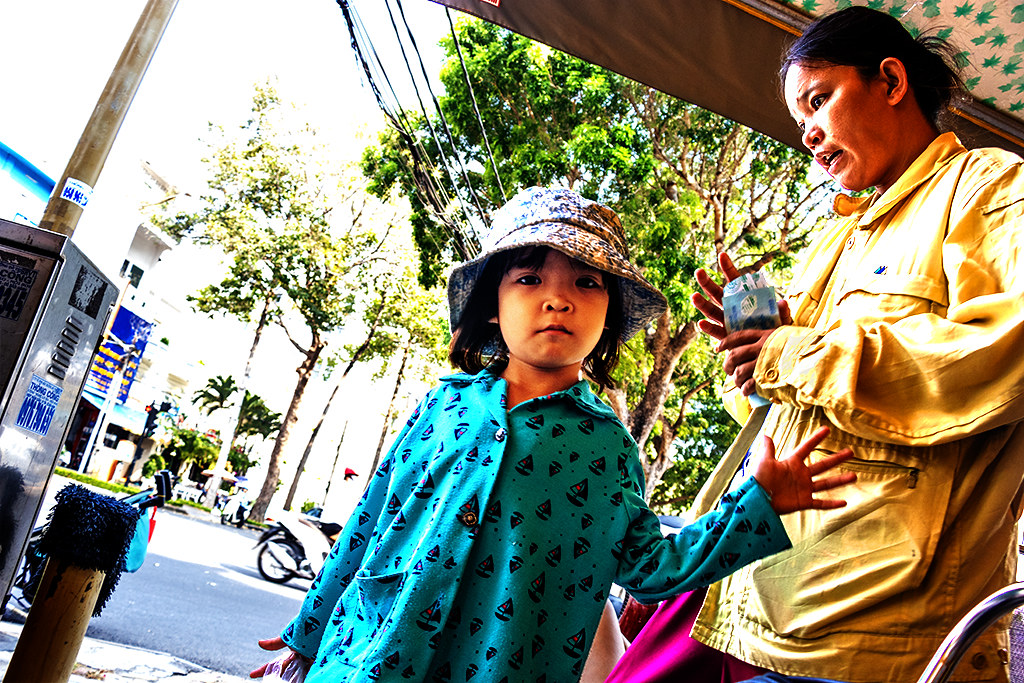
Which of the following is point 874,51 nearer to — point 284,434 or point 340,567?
point 340,567

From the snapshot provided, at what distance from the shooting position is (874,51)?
1602 millimetres

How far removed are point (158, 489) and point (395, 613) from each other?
5292 mm

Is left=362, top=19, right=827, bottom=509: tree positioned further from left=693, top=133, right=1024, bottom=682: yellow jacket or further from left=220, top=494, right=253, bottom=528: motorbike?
left=220, top=494, right=253, bottom=528: motorbike

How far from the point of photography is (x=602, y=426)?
5.31ft

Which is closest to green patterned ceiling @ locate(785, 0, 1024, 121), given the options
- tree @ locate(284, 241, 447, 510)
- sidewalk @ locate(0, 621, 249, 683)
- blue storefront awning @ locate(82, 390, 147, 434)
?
sidewalk @ locate(0, 621, 249, 683)

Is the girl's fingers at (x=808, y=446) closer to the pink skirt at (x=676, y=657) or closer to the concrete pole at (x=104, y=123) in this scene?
the pink skirt at (x=676, y=657)

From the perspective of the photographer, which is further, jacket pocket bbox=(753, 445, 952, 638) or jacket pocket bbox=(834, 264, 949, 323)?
jacket pocket bbox=(834, 264, 949, 323)

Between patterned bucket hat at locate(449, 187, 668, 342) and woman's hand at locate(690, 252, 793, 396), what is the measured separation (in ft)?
0.59

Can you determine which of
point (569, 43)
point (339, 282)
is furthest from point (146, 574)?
point (339, 282)

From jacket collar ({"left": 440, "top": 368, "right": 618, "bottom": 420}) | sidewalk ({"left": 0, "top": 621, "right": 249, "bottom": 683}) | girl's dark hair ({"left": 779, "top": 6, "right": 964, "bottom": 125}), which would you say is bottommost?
sidewalk ({"left": 0, "top": 621, "right": 249, "bottom": 683})

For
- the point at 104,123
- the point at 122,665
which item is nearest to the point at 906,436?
the point at 122,665

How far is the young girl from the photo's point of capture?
52.3 inches

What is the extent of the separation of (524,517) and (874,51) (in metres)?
1.21

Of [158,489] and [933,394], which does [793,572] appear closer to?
[933,394]
